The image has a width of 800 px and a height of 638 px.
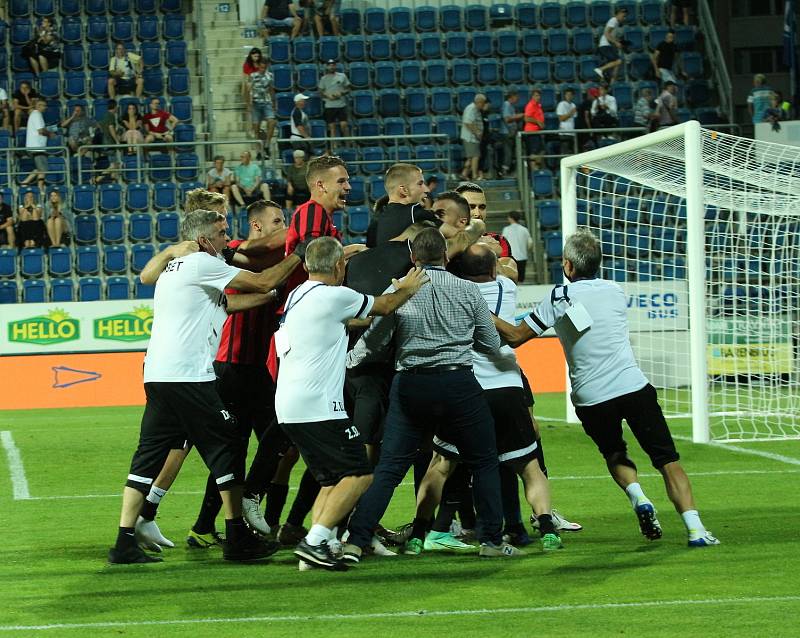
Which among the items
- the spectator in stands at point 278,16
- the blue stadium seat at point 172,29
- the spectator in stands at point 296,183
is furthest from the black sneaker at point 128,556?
the spectator in stands at point 278,16

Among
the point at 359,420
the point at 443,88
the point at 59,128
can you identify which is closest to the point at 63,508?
the point at 359,420

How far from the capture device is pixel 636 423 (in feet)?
26.1

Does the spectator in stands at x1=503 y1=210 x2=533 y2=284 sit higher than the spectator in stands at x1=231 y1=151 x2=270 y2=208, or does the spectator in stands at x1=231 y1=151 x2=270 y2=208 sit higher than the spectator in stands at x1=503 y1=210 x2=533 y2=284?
the spectator in stands at x1=231 y1=151 x2=270 y2=208

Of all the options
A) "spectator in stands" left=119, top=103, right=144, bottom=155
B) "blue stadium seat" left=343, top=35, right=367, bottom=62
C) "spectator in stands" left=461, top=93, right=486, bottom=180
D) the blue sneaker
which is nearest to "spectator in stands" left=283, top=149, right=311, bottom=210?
"spectator in stands" left=119, top=103, right=144, bottom=155

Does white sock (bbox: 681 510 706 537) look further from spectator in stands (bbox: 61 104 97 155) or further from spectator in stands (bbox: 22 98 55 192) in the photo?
spectator in stands (bbox: 61 104 97 155)

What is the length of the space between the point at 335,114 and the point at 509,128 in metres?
3.17

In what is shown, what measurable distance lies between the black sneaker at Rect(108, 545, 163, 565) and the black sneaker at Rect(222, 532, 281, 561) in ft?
1.42

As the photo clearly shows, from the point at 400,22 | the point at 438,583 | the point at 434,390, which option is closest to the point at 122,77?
the point at 400,22

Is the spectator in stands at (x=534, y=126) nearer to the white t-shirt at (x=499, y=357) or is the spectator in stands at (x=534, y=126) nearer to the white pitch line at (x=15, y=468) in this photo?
the white pitch line at (x=15, y=468)

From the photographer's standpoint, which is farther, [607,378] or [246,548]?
[607,378]

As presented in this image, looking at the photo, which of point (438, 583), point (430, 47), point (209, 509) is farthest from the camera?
point (430, 47)

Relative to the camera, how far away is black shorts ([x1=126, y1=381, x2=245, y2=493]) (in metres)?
7.46

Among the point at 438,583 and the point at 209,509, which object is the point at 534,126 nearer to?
the point at 209,509

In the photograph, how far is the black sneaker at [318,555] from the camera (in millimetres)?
7094
